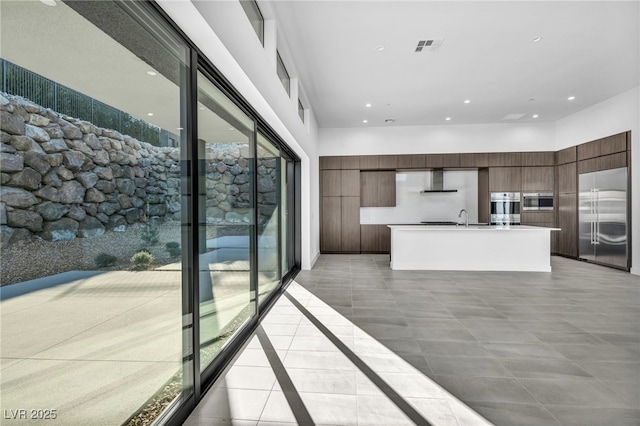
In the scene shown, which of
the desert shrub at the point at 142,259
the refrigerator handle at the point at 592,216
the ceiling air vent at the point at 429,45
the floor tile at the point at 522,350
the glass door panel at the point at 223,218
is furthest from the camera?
the refrigerator handle at the point at 592,216

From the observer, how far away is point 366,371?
7.57 feet

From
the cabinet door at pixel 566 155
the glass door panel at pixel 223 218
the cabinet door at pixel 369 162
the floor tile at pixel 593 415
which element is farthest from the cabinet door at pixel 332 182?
the floor tile at pixel 593 415

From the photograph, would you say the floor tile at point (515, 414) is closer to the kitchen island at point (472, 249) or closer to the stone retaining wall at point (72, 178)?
the stone retaining wall at point (72, 178)

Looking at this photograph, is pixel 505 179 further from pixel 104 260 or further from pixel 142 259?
pixel 104 260

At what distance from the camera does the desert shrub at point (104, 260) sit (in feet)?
4.10

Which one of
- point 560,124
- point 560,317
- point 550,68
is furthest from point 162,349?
point 560,124

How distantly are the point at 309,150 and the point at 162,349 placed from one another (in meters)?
5.02

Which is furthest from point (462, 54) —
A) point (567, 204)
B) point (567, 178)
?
point (567, 204)

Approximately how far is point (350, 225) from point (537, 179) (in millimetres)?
4914

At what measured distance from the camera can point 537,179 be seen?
7.75m

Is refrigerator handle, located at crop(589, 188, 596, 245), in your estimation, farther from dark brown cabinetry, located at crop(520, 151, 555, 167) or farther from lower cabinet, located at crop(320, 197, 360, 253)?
lower cabinet, located at crop(320, 197, 360, 253)

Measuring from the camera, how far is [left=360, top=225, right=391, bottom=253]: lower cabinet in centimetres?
823

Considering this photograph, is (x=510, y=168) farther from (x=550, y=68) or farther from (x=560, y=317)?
(x=560, y=317)

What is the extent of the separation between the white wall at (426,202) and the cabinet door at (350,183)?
0.66 metres
